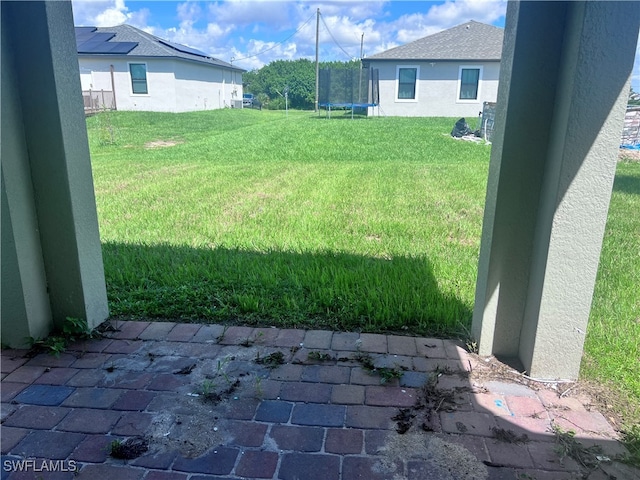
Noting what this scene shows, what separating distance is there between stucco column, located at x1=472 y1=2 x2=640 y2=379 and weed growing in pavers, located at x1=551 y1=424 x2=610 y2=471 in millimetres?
457

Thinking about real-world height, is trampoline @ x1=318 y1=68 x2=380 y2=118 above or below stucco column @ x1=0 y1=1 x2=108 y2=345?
above

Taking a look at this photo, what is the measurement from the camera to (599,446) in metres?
1.88

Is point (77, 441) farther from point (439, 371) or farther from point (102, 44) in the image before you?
point (102, 44)

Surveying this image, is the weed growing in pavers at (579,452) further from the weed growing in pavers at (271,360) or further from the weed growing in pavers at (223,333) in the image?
the weed growing in pavers at (223,333)

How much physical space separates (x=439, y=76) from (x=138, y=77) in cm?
1479

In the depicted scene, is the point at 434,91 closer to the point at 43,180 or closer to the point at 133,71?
the point at 133,71

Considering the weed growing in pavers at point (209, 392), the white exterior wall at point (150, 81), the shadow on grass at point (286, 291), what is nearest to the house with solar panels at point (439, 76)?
the white exterior wall at point (150, 81)

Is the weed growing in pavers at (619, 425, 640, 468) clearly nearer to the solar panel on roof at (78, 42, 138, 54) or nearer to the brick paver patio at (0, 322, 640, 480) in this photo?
the brick paver patio at (0, 322, 640, 480)

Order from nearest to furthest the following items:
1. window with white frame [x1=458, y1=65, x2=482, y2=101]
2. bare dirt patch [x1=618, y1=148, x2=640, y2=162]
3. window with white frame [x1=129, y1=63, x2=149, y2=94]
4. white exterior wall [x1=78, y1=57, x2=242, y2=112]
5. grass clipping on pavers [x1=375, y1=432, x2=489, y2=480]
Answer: grass clipping on pavers [x1=375, y1=432, x2=489, y2=480] → bare dirt patch [x1=618, y1=148, x2=640, y2=162] → window with white frame [x1=458, y1=65, x2=482, y2=101] → white exterior wall [x1=78, y1=57, x2=242, y2=112] → window with white frame [x1=129, y1=63, x2=149, y2=94]

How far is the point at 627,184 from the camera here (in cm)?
760

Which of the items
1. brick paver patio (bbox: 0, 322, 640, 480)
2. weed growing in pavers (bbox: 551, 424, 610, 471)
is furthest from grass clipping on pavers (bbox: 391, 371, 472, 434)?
weed growing in pavers (bbox: 551, 424, 610, 471)

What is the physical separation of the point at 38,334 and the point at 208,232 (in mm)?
2207

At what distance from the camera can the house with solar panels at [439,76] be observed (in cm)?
2169

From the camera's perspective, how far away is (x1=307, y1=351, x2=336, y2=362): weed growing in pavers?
8.25ft
